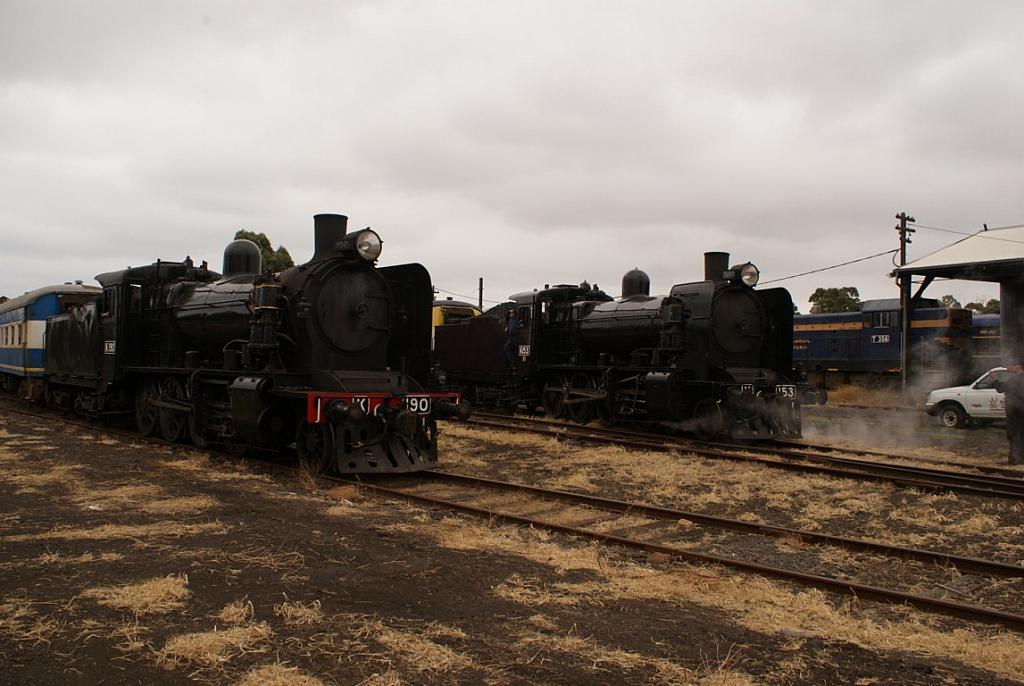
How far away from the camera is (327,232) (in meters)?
10.3

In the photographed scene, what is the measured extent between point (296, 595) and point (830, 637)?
3.39 meters

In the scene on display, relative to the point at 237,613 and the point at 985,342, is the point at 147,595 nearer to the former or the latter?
the point at 237,613

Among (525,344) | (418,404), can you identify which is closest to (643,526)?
(418,404)

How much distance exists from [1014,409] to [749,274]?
504cm

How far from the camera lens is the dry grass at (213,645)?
390 centimetres

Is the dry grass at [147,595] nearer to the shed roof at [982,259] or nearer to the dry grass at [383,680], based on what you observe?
the dry grass at [383,680]

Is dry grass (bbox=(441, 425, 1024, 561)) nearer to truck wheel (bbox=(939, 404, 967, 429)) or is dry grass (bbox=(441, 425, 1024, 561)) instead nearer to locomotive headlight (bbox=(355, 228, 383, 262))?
locomotive headlight (bbox=(355, 228, 383, 262))

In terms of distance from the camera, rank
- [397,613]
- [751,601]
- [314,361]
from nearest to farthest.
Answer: [397,613] < [751,601] < [314,361]

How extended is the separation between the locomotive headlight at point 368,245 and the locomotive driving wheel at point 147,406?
5.45 m

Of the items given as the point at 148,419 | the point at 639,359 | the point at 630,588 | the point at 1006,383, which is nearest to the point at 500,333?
the point at 639,359

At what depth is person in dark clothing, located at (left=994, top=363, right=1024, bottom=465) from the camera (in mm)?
11898

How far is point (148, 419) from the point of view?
13.4 meters

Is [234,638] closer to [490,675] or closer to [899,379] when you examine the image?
[490,675]

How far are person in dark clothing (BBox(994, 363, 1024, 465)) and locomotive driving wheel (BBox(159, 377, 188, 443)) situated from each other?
43.9 feet
